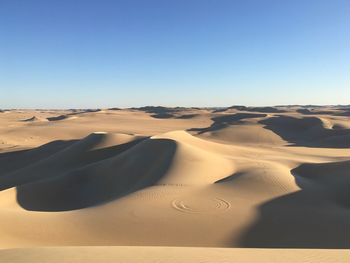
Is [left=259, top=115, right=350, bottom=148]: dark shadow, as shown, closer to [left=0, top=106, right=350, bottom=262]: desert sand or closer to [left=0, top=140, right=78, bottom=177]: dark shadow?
[left=0, top=106, right=350, bottom=262]: desert sand

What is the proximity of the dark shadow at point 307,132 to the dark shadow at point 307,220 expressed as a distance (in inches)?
851

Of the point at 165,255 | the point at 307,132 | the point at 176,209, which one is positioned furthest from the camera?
the point at 307,132

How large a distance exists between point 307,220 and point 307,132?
117ft

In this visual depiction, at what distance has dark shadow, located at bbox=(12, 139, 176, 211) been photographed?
16270 mm

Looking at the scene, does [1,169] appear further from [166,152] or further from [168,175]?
[168,175]

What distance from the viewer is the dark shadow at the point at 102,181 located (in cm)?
1627

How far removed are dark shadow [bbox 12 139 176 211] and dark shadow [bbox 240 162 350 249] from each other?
5785mm

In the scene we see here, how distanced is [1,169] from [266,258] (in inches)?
909

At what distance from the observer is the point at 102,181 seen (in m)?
19.0

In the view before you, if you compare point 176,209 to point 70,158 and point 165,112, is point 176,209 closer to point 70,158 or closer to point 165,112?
point 70,158

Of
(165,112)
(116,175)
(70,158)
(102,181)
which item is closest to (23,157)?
(70,158)

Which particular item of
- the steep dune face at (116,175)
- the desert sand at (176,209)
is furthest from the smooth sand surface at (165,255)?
the steep dune face at (116,175)

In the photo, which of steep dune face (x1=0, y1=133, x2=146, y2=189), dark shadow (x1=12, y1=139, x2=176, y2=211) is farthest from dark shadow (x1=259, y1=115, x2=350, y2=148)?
dark shadow (x1=12, y1=139, x2=176, y2=211)

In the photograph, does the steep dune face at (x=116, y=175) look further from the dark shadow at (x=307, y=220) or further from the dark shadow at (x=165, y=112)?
the dark shadow at (x=165, y=112)
